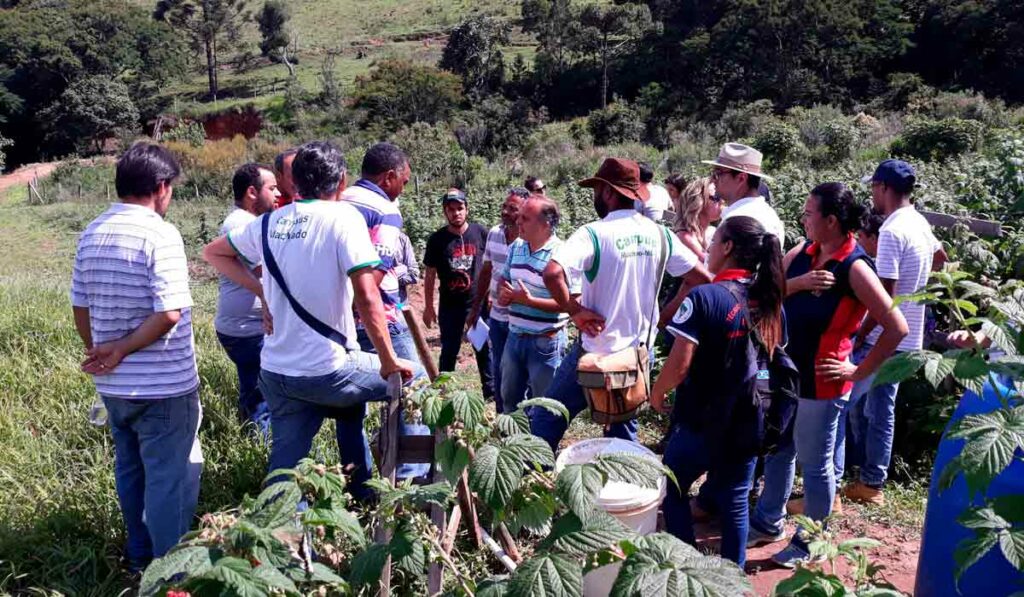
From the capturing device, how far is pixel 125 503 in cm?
308

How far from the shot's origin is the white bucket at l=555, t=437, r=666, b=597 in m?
2.54

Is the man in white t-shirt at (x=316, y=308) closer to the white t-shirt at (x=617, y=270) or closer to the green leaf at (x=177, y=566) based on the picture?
the white t-shirt at (x=617, y=270)

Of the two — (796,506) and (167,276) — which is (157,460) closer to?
(167,276)

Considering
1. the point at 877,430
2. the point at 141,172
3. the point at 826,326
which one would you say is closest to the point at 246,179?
the point at 141,172

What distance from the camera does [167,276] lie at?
9.37 ft

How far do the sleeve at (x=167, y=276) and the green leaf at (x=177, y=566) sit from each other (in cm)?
145

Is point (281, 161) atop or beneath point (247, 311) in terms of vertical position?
atop

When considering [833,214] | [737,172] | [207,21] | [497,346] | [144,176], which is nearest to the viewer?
[144,176]

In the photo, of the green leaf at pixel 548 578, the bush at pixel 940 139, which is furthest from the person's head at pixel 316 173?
the bush at pixel 940 139

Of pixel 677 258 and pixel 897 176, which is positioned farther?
pixel 897 176

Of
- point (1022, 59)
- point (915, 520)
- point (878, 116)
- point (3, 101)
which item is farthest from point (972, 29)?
point (3, 101)

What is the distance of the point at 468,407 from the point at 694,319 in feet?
3.65

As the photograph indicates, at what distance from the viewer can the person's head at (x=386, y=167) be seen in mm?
3668

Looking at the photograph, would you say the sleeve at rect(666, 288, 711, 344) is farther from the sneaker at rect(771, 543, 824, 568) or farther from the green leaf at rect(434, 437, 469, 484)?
the sneaker at rect(771, 543, 824, 568)
